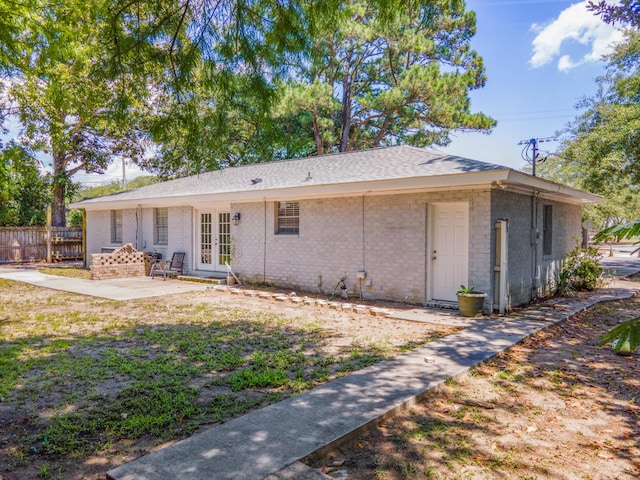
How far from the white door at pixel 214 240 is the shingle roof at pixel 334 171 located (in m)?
0.94

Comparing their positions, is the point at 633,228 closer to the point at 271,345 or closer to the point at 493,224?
the point at 271,345

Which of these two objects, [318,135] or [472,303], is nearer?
[472,303]

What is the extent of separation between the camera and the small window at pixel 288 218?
39.0 ft

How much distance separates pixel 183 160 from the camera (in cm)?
497

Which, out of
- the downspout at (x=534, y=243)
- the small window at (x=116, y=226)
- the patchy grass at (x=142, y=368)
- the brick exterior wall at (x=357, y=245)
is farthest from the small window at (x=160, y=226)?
the downspout at (x=534, y=243)

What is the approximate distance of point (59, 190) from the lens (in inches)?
956

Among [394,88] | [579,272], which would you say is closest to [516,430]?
[579,272]

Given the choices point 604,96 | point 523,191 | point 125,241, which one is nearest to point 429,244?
point 523,191

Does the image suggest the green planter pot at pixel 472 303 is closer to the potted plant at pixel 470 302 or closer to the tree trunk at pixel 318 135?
the potted plant at pixel 470 302

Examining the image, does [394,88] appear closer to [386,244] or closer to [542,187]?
[542,187]

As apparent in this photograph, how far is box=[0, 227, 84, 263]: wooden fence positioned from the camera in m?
20.8

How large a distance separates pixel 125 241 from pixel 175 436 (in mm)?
15041

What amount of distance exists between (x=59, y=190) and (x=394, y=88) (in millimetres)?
18880

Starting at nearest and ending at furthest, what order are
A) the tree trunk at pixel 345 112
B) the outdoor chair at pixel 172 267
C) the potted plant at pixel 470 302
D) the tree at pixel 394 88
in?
the potted plant at pixel 470 302 < the outdoor chair at pixel 172 267 < the tree at pixel 394 88 < the tree trunk at pixel 345 112
